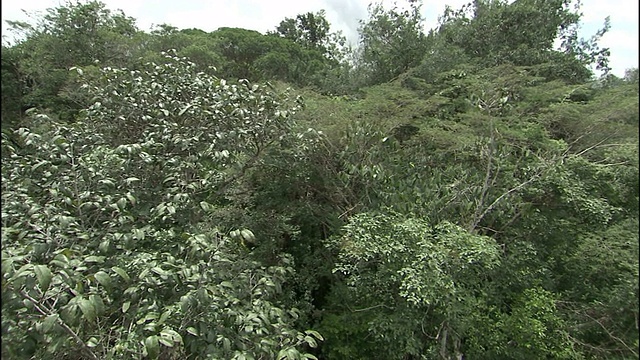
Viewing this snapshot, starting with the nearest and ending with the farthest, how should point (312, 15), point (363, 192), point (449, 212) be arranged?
point (449, 212)
point (363, 192)
point (312, 15)

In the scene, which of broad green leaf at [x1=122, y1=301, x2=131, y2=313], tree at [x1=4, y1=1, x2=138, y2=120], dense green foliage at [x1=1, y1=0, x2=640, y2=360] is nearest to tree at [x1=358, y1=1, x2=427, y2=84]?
dense green foliage at [x1=1, y1=0, x2=640, y2=360]

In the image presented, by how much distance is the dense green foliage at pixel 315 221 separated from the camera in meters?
1.55

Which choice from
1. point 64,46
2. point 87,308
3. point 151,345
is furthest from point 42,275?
point 64,46

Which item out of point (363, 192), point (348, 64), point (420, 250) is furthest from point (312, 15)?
point (420, 250)

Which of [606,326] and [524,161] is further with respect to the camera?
[524,161]

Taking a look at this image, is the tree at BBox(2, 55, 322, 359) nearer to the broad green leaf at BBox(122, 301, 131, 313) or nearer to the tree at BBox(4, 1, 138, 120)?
the broad green leaf at BBox(122, 301, 131, 313)

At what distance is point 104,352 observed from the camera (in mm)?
1654

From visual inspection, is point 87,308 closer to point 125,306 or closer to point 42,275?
point 42,275

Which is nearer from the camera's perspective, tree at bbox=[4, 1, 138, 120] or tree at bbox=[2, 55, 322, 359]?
tree at bbox=[2, 55, 322, 359]

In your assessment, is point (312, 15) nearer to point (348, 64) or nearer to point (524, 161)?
point (348, 64)

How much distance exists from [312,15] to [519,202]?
1433cm

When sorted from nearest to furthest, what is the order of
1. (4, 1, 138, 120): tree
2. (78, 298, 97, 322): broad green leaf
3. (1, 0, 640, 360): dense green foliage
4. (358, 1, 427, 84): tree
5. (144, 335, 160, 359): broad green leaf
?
(78, 298, 97, 322): broad green leaf < (144, 335, 160, 359): broad green leaf < (1, 0, 640, 360): dense green foliage < (358, 1, 427, 84): tree < (4, 1, 138, 120): tree

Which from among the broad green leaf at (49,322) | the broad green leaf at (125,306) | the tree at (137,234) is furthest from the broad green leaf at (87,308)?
the broad green leaf at (125,306)

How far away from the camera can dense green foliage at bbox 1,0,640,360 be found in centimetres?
155
